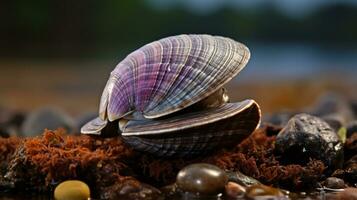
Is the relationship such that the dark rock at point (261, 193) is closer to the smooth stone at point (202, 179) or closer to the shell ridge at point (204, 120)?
the smooth stone at point (202, 179)

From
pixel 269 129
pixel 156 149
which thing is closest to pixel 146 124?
pixel 156 149

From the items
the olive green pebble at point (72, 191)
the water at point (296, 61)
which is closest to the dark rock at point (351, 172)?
the olive green pebble at point (72, 191)

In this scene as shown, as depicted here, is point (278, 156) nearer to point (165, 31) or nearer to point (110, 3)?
point (165, 31)

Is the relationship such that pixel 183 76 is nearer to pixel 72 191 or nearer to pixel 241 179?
pixel 241 179

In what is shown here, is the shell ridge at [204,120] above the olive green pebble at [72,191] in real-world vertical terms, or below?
above

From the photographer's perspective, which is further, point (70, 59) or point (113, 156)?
point (70, 59)

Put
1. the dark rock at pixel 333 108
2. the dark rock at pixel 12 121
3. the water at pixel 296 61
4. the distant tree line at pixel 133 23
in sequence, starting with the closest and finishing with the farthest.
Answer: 1. the dark rock at pixel 12 121
2. the dark rock at pixel 333 108
3. the water at pixel 296 61
4. the distant tree line at pixel 133 23

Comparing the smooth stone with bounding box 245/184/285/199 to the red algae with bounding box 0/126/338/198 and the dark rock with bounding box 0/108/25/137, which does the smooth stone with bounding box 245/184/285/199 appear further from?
the dark rock with bounding box 0/108/25/137

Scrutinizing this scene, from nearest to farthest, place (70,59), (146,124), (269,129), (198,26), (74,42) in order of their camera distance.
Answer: (146,124)
(269,129)
(198,26)
(70,59)
(74,42)
